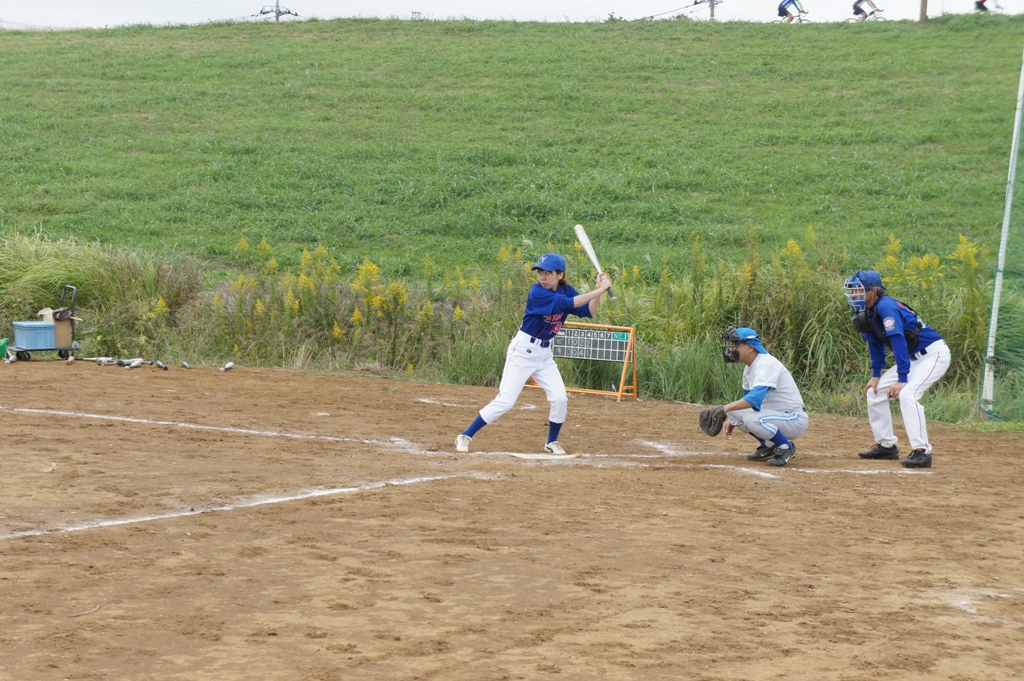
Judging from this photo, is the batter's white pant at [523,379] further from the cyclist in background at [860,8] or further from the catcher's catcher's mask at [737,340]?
the cyclist in background at [860,8]

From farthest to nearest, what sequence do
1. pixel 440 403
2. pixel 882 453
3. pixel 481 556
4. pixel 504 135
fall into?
pixel 504 135 → pixel 440 403 → pixel 882 453 → pixel 481 556

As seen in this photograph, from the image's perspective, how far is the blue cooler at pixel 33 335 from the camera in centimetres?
1459

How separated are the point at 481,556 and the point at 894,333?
191 inches

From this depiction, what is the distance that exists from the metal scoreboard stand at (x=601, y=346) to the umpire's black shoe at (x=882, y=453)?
427 cm

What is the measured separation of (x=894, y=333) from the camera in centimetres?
953

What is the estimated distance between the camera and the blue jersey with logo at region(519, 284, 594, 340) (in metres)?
9.51

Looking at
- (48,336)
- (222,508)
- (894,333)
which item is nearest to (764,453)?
(894,333)

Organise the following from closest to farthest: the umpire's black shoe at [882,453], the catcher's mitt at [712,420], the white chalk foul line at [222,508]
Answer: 1. the white chalk foul line at [222,508]
2. the catcher's mitt at [712,420]
3. the umpire's black shoe at [882,453]

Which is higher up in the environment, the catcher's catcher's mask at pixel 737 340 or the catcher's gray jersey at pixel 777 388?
the catcher's catcher's mask at pixel 737 340

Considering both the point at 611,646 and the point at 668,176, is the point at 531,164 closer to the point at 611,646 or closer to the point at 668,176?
the point at 668,176

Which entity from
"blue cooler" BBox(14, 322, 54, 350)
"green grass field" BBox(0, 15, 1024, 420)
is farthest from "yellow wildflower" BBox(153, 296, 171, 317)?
"blue cooler" BBox(14, 322, 54, 350)

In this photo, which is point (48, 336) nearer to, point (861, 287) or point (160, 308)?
point (160, 308)

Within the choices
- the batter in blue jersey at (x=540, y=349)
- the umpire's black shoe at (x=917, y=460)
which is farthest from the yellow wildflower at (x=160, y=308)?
the umpire's black shoe at (x=917, y=460)

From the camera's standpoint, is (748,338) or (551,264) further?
(551,264)
